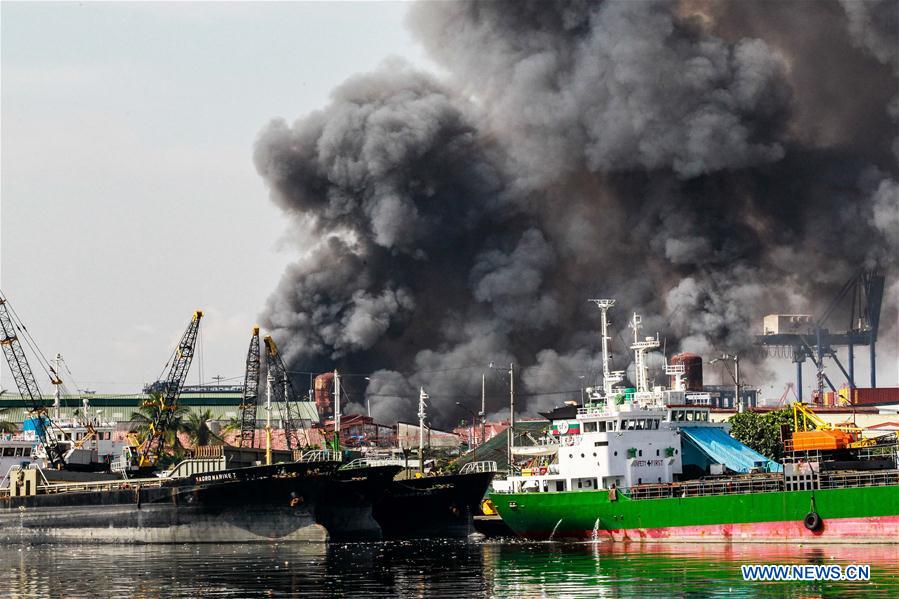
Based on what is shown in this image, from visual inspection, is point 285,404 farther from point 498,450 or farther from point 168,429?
point 498,450

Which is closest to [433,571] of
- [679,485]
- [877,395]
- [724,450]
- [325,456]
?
[679,485]

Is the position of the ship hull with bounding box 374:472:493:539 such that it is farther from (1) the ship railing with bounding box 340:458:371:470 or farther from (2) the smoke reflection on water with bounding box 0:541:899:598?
(2) the smoke reflection on water with bounding box 0:541:899:598

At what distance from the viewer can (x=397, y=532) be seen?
8712 cm

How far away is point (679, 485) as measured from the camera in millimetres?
71062

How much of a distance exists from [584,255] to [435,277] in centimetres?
2277

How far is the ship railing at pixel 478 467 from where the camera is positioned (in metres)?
87.4

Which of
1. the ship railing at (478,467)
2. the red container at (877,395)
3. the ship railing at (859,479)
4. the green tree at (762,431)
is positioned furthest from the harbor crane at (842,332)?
the ship railing at (859,479)

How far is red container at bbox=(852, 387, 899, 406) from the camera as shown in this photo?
151625 millimetres

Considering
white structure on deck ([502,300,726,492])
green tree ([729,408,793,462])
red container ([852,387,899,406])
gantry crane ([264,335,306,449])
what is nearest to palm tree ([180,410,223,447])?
gantry crane ([264,335,306,449])

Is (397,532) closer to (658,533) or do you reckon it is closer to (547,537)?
(547,537)

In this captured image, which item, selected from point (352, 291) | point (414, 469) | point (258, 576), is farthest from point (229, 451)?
point (352, 291)

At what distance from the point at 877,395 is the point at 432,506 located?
275 ft

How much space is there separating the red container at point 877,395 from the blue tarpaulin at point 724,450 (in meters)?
78.6

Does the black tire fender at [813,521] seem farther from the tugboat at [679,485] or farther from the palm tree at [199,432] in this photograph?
the palm tree at [199,432]
